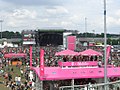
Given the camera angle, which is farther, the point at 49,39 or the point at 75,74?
the point at 49,39

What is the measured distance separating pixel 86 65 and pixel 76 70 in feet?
10.9

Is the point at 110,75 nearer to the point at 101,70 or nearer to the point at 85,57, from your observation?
the point at 101,70

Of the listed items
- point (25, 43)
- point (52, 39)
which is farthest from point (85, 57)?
point (25, 43)

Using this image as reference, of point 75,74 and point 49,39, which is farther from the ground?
point 75,74

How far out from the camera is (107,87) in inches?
373

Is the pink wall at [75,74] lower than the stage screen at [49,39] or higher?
higher

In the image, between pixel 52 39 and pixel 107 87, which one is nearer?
pixel 107 87

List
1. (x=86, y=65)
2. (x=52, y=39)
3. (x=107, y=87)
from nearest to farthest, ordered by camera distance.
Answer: (x=107, y=87)
(x=86, y=65)
(x=52, y=39)

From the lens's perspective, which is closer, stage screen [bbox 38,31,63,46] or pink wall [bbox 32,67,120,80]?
pink wall [bbox 32,67,120,80]

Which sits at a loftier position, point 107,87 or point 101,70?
point 107,87

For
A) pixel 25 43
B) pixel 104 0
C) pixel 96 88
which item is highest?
pixel 104 0

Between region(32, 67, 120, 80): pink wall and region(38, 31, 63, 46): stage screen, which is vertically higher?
Answer: region(32, 67, 120, 80): pink wall

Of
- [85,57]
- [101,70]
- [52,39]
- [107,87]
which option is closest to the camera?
[107,87]

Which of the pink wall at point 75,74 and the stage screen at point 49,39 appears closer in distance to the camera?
the pink wall at point 75,74
